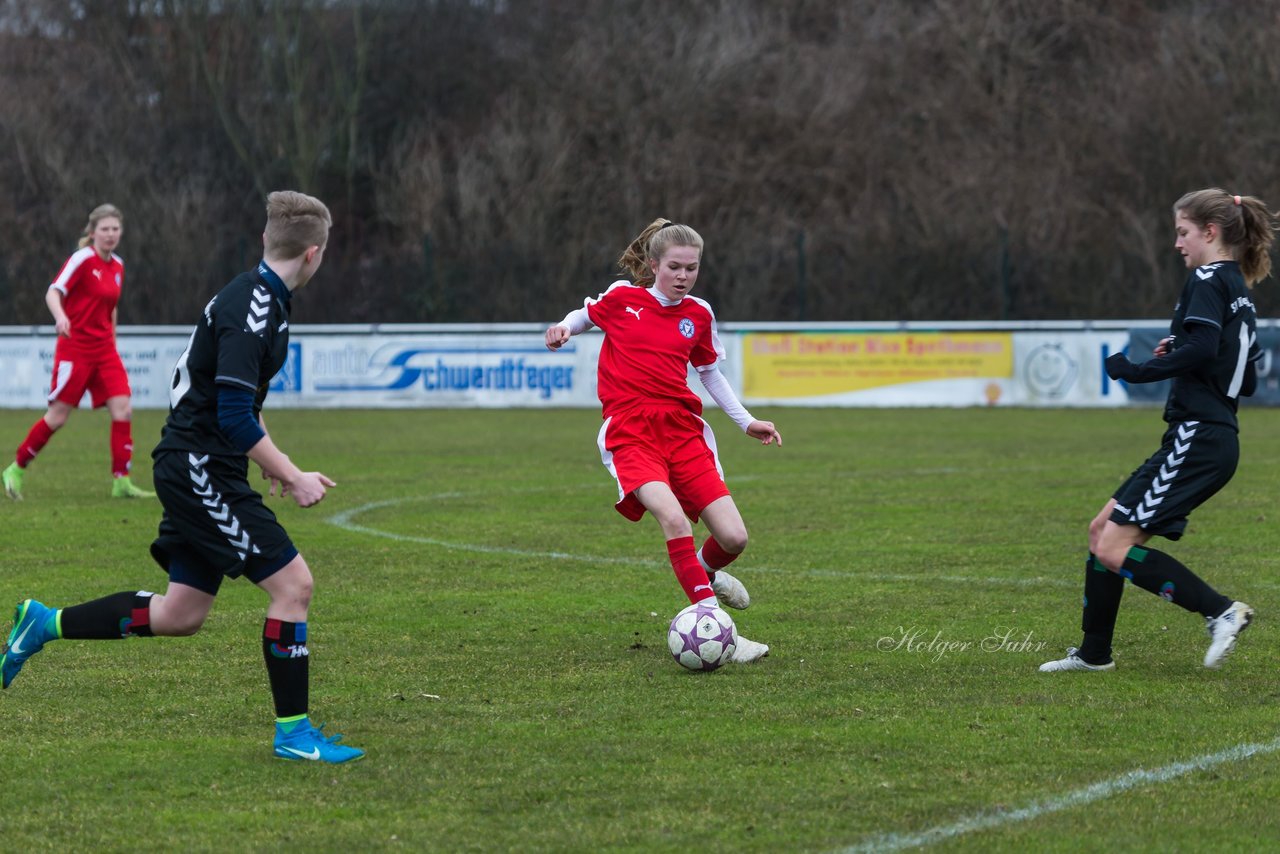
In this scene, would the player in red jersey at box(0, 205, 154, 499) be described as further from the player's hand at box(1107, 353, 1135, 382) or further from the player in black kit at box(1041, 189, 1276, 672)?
the player's hand at box(1107, 353, 1135, 382)

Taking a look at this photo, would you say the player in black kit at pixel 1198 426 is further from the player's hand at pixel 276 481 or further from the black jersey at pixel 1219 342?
the player's hand at pixel 276 481

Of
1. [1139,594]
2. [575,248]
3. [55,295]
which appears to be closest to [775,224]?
[575,248]

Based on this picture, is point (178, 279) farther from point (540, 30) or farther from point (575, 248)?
point (540, 30)

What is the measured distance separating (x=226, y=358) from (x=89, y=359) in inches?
339

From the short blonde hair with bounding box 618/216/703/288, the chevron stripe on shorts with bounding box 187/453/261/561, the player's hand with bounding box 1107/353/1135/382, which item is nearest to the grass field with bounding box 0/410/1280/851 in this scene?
the chevron stripe on shorts with bounding box 187/453/261/561

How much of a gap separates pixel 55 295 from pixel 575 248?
20.2m

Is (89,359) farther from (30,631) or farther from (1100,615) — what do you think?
(1100,615)

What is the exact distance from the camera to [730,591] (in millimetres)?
7191

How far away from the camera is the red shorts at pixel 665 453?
6.93 metres

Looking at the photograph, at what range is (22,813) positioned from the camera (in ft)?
14.9

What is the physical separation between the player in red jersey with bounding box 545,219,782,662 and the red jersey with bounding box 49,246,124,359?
6912mm

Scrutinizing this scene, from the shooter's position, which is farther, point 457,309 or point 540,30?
point 540,30

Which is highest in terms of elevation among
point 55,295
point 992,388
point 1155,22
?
point 1155,22

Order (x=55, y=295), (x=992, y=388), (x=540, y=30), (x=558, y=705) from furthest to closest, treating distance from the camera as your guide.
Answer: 1. (x=540, y=30)
2. (x=992, y=388)
3. (x=55, y=295)
4. (x=558, y=705)
